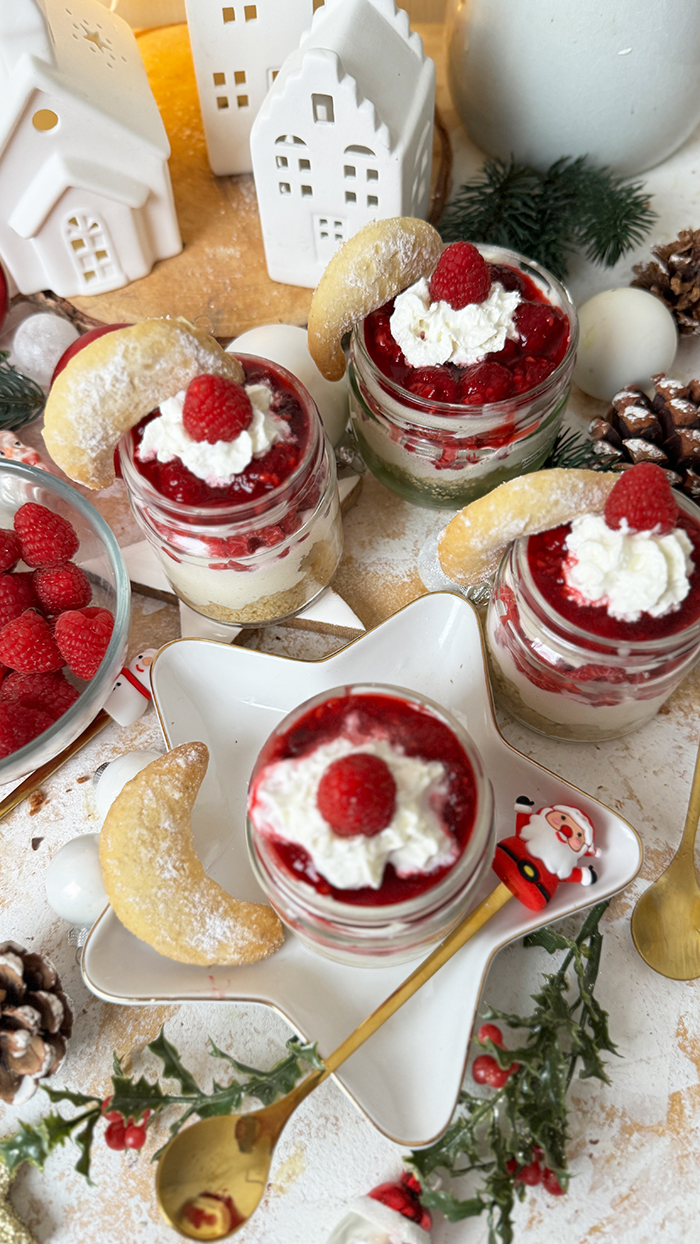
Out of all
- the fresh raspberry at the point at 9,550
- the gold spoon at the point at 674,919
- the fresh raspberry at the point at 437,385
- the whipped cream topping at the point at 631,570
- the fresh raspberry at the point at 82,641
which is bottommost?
the gold spoon at the point at 674,919

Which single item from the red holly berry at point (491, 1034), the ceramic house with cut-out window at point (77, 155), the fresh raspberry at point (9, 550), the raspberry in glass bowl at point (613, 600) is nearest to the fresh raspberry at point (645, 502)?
the raspberry in glass bowl at point (613, 600)

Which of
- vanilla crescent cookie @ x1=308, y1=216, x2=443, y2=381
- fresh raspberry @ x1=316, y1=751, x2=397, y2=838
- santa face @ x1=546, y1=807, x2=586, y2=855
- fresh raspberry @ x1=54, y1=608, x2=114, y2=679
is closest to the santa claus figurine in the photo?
santa face @ x1=546, y1=807, x2=586, y2=855

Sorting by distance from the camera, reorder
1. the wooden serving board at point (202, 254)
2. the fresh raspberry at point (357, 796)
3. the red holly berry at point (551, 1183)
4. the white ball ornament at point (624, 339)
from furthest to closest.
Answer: the wooden serving board at point (202, 254)
the white ball ornament at point (624, 339)
the red holly berry at point (551, 1183)
the fresh raspberry at point (357, 796)

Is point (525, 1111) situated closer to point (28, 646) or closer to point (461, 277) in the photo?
point (28, 646)

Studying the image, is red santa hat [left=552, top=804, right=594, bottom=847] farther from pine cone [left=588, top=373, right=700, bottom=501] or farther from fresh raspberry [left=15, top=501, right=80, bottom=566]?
fresh raspberry [left=15, top=501, right=80, bottom=566]

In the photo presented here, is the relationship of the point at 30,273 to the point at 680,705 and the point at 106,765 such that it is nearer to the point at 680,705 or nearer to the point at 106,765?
the point at 106,765

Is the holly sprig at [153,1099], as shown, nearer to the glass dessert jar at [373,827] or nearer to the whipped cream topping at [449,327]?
the glass dessert jar at [373,827]

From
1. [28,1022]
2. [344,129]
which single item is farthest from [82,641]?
[344,129]

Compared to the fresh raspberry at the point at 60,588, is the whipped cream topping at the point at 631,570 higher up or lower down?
higher up
